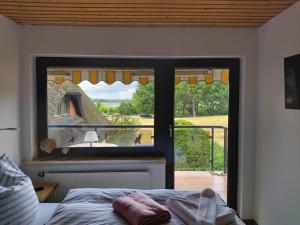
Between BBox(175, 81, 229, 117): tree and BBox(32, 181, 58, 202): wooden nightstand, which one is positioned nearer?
BBox(32, 181, 58, 202): wooden nightstand

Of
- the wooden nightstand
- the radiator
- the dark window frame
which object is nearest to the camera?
the wooden nightstand

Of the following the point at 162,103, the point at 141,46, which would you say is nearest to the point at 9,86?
the point at 141,46

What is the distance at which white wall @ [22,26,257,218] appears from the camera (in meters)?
3.35

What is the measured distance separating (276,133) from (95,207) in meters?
1.83

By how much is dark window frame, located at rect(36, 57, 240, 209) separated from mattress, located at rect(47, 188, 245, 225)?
1.23 metres

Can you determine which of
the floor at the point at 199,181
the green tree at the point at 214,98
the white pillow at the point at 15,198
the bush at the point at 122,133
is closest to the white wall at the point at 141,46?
the green tree at the point at 214,98

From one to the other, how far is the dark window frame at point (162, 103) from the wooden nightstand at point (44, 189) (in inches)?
18.1

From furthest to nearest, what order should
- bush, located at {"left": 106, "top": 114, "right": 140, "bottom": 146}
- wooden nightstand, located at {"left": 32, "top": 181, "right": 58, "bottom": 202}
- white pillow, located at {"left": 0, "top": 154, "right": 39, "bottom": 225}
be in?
1. bush, located at {"left": 106, "top": 114, "right": 140, "bottom": 146}
2. wooden nightstand, located at {"left": 32, "top": 181, "right": 58, "bottom": 202}
3. white pillow, located at {"left": 0, "top": 154, "right": 39, "bottom": 225}

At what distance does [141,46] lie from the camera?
11.2ft

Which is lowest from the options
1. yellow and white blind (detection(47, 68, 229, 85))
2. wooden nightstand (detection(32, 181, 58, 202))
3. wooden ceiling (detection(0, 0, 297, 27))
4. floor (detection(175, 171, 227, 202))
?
floor (detection(175, 171, 227, 202))

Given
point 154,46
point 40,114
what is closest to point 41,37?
point 40,114

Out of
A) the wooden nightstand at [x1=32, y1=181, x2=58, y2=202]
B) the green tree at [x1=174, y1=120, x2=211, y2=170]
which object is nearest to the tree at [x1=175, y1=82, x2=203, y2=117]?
the green tree at [x1=174, y1=120, x2=211, y2=170]

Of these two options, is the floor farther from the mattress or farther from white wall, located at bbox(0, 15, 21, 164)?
white wall, located at bbox(0, 15, 21, 164)

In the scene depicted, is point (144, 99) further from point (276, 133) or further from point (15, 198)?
point (15, 198)
